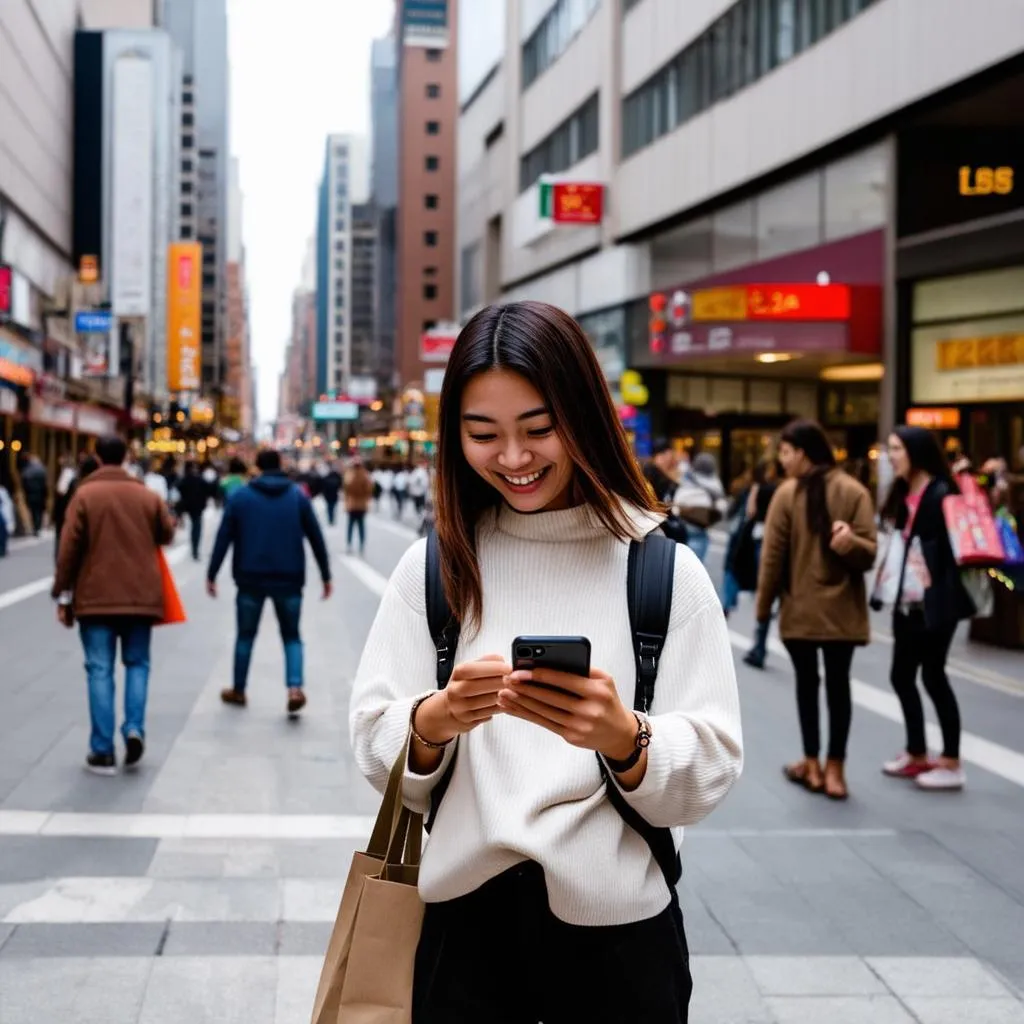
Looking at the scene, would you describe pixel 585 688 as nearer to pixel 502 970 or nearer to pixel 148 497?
pixel 502 970

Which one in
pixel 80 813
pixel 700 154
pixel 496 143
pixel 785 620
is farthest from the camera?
pixel 496 143

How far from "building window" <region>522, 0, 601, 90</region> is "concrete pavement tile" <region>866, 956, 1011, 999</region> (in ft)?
131

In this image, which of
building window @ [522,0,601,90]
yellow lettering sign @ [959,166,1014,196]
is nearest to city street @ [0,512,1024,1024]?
yellow lettering sign @ [959,166,1014,196]

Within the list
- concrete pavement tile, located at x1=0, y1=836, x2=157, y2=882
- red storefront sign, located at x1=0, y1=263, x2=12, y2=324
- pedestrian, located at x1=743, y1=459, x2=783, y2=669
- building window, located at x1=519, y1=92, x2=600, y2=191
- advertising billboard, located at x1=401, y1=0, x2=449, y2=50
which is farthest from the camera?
advertising billboard, located at x1=401, y1=0, x2=449, y2=50

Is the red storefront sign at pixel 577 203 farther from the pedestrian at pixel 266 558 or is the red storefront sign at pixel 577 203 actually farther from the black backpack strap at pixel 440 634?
the black backpack strap at pixel 440 634

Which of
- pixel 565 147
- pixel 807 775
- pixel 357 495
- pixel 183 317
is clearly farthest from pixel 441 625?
pixel 183 317

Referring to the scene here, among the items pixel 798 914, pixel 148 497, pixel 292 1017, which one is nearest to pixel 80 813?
pixel 148 497

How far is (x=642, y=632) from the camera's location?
82.7 inches

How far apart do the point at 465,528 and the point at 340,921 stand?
652mm

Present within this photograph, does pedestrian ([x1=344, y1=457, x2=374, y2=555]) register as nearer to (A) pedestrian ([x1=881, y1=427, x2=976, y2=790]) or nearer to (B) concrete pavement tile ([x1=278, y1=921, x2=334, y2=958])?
(A) pedestrian ([x1=881, y1=427, x2=976, y2=790])

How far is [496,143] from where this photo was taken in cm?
5766

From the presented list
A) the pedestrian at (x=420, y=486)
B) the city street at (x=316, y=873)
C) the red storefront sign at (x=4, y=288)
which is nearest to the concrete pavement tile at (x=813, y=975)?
the city street at (x=316, y=873)

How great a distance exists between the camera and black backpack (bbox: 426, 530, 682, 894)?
2094mm

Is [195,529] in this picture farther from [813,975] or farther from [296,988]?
[813,975]
